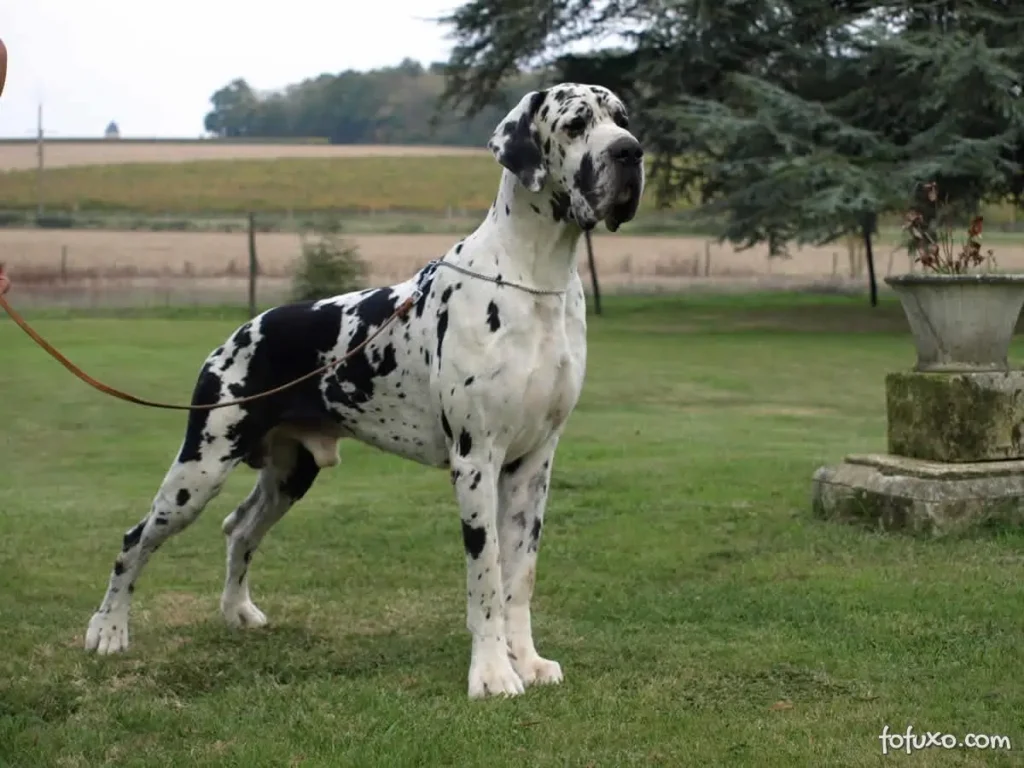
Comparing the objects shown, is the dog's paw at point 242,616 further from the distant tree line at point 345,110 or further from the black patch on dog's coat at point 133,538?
the distant tree line at point 345,110

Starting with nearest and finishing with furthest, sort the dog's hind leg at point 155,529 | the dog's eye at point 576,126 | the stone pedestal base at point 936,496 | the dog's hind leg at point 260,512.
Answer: the dog's eye at point 576,126 < the dog's hind leg at point 155,529 < the dog's hind leg at point 260,512 < the stone pedestal base at point 936,496

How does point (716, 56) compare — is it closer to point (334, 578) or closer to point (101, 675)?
point (334, 578)

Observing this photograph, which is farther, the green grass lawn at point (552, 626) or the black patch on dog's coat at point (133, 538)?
the black patch on dog's coat at point (133, 538)

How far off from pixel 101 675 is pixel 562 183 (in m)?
2.81

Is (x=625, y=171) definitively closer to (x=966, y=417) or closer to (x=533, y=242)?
(x=533, y=242)

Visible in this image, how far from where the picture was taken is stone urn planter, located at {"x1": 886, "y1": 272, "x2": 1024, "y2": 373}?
8945mm

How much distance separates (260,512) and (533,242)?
2.14 metres

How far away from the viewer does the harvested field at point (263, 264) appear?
115 ft

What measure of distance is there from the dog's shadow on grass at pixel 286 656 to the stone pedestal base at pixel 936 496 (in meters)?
3.27

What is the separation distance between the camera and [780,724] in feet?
16.3

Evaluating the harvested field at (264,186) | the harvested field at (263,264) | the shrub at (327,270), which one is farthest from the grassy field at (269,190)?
the shrub at (327,270)

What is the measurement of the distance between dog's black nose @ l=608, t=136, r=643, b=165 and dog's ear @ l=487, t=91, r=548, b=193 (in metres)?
0.34

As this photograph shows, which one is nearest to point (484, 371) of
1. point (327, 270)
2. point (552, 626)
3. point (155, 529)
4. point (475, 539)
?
point (475, 539)

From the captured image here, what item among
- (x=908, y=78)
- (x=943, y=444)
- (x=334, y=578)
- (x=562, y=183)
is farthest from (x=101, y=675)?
(x=908, y=78)
